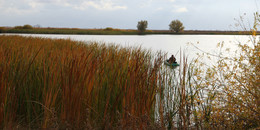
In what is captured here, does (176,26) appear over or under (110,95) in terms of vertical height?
over

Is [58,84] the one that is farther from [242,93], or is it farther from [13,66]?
[242,93]

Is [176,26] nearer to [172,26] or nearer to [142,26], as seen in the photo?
[172,26]

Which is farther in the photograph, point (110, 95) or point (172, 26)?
point (172, 26)

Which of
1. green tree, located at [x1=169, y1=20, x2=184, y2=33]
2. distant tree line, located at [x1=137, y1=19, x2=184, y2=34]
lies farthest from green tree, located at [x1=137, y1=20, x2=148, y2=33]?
green tree, located at [x1=169, y1=20, x2=184, y2=33]

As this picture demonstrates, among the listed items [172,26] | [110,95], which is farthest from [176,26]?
[110,95]

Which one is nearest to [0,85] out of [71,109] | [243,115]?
[71,109]

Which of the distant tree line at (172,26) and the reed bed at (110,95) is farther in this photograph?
the distant tree line at (172,26)

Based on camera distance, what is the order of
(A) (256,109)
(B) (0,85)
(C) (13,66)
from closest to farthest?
(B) (0,85)
(A) (256,109)
(C) (13,66)

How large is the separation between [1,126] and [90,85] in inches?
56.2

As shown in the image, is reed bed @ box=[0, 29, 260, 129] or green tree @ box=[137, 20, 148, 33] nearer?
reed bed @ box=[0, 29, 260, 129]

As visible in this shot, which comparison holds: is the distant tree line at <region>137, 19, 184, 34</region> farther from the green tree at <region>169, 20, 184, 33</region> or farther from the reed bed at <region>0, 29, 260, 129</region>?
the reed bed at <region>0, 29, 260, 129</region>

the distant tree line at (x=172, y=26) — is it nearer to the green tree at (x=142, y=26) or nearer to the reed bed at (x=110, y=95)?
the green tree at (x=142, y=26)

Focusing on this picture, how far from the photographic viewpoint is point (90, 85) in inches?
A: 127

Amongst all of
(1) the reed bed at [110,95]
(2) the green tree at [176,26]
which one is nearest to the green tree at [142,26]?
(2) the green tree at [176,26]
